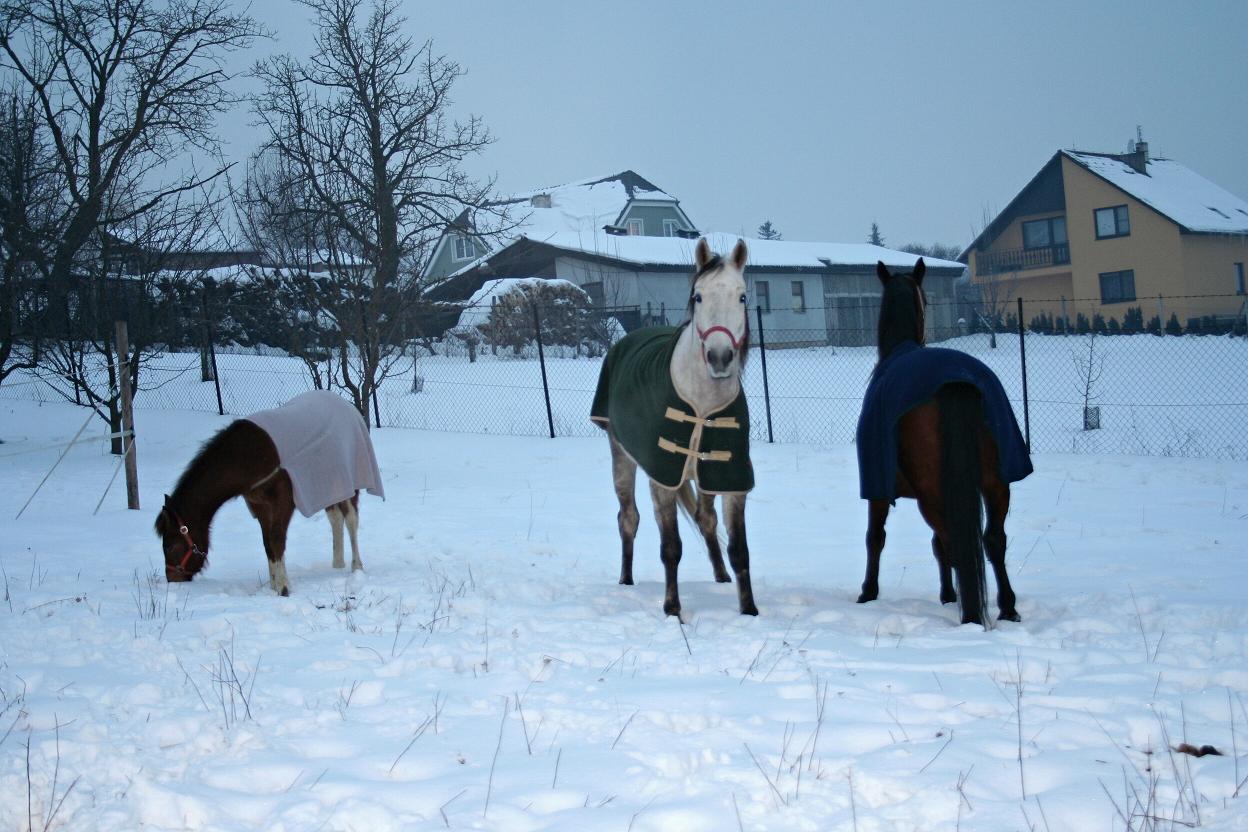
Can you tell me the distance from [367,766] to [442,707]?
59 centimetres

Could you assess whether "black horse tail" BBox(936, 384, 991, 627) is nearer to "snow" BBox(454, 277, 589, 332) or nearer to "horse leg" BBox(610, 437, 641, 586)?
"horse leg" BBox(610, 437, 641, 586)

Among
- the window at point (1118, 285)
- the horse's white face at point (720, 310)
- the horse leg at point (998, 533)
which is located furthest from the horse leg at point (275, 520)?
the window at point (1118, 285)

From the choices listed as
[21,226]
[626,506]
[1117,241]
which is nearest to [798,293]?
[1117,241]

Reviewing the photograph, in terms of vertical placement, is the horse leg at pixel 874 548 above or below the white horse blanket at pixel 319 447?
below

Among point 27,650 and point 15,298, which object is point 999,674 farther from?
point 15,298

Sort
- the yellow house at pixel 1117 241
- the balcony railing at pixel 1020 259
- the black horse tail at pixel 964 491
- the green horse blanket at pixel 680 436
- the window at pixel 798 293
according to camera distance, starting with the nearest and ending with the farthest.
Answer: the black horse tail at pixel 964 491
the green horse blanket at pixel 680 436
the yellow house at pixel 1117 241
the balcony railing at pixel 1020 259
the window at pixel 798 293

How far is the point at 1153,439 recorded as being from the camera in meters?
13.9

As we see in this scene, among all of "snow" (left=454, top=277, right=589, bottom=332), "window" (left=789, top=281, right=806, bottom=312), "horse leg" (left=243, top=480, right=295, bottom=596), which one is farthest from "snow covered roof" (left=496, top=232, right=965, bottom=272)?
"horse leg" (left=243, top=480, right=295, bottom=596)

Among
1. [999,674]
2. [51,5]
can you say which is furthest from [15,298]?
[999,674]

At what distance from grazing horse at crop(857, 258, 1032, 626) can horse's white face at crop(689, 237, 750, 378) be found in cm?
87

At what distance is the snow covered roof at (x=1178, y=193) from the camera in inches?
1278

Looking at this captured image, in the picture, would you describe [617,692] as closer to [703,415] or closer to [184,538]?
[703,415]

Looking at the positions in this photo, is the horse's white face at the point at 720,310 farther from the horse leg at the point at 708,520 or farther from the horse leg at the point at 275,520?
the horse leg at the point at 275,520

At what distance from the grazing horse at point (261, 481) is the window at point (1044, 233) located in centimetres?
3518
